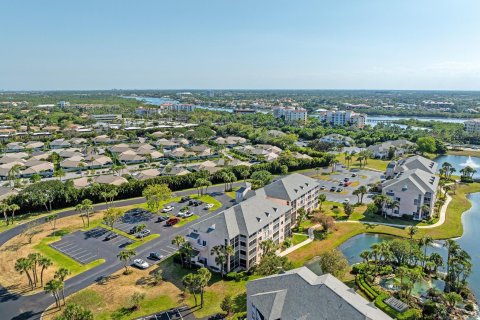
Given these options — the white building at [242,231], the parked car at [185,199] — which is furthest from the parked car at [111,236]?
the parked car at [185,199]

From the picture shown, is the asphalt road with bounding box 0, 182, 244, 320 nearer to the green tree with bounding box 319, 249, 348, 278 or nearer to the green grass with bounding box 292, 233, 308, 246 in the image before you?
the green grass with bounding box 292, 233, 308, 246

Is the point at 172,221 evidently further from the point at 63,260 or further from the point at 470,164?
the point at 470,164

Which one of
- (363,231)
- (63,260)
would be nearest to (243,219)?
(363,231)

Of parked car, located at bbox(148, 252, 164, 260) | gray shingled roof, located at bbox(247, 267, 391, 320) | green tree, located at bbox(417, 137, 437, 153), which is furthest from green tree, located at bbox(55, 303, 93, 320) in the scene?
green tree, located at bbox(417, 137, 437, 153)

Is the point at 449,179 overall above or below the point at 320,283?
below

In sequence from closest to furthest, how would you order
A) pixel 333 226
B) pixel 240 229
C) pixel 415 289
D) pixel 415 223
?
pixel 415 289
pixel 240 229
pixel 333 226
pixel 415 223

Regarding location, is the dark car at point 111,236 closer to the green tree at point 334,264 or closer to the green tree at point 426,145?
the green tree at point 334,264

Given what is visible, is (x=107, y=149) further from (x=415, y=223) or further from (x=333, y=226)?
(x=415, y=223)

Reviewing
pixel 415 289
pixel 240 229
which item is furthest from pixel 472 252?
pixel 240 229
